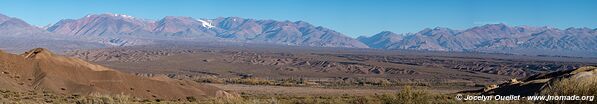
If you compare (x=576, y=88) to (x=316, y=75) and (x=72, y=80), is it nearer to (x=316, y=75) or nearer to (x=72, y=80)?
(x=72, y=80)

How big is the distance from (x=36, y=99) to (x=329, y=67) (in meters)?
98.2

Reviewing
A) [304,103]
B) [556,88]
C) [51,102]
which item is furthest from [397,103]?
[51,102]

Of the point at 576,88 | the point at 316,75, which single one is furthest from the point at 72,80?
the point at 316,75

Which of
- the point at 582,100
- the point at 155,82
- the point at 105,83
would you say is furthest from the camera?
the point at 155,82

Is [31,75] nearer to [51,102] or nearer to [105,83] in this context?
[105,83]

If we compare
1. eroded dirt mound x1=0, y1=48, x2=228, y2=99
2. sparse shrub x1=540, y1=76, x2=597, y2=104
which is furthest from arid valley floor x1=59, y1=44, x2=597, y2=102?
sparse shrub x1=540, y1=76, x2=597, y2=104

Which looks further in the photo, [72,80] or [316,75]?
[316,75]

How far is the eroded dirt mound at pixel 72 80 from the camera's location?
3815cm

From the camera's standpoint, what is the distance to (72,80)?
40438 mm

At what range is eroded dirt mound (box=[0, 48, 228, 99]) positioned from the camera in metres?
38.2

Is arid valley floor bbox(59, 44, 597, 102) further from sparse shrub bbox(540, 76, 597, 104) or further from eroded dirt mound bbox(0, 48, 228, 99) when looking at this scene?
sparse shrub bbox(540, 76, 597, 104)

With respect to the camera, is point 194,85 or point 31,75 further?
point 194,85

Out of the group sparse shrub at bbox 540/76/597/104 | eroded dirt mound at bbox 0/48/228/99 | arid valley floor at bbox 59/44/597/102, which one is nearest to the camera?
sparse shrub at bbox 540/76/597/104

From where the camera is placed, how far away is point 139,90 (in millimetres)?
40750
